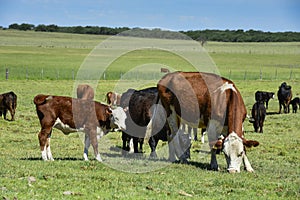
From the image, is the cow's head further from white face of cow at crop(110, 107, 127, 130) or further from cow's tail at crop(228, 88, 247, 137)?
white face of cow at crop(110, 107, 127, 130)

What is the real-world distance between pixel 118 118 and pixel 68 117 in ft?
5.17

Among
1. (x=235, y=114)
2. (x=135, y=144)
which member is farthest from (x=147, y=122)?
(x=235, y=114)

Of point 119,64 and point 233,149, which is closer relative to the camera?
point 233,149

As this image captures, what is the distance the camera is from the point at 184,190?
9578 mm

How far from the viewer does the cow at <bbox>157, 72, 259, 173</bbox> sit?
11.9 m

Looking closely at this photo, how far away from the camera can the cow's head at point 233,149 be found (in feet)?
38.6

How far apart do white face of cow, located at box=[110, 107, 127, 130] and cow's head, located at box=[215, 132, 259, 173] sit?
3.42 meters

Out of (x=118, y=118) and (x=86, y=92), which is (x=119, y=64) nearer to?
(x=86, y=92)

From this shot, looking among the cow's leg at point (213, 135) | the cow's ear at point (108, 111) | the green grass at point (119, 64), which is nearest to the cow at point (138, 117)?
the cow's ear at point (108, 111)

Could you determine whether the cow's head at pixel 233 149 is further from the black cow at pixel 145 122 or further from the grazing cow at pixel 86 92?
the grazing cow at pixel 86 92

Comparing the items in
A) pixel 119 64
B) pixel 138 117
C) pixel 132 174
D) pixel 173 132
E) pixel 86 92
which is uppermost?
pixel 119 64

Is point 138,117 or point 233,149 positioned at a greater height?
point 138,117

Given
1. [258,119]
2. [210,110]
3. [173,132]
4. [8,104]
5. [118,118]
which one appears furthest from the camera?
[8,104]

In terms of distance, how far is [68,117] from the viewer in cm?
1338
